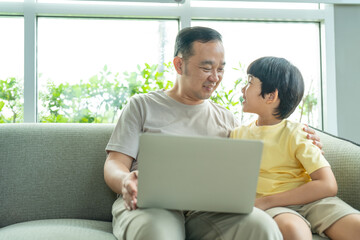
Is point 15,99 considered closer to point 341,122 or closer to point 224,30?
point 224,30

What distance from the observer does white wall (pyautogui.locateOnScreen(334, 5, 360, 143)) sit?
3031mm

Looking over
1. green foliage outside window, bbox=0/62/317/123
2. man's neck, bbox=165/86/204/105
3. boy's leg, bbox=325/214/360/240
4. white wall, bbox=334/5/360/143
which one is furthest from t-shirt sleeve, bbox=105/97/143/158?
white wall, bbox=334/5/360/143

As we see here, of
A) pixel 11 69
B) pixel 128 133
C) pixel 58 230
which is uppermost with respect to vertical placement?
pixel 11 69

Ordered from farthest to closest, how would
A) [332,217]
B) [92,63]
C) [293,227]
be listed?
[92,63] → [332,217] → [293,227]

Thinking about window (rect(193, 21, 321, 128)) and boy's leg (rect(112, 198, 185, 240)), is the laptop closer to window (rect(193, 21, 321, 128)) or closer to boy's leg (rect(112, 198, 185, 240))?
boy's leg (rect(112, 198, 185, 240))

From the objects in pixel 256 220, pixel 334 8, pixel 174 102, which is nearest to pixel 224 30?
pixel 334 8

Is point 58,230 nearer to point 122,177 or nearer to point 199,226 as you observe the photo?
point 122,177

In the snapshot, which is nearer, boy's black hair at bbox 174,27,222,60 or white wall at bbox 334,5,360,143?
boy's black hair at bbox 174,27,222,60

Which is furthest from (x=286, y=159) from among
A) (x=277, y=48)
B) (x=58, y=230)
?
(x=277, y=48)

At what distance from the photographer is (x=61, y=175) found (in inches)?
75.4

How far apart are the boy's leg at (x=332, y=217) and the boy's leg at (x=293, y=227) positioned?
9 cm

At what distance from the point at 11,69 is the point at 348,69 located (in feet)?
7.23

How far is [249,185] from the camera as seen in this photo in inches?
48.8

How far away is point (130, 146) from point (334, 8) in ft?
6.47
